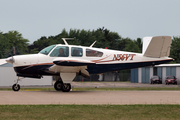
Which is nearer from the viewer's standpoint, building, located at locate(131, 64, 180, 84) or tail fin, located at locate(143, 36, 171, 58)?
tail fin, located at locate(143, 36, 171, 58)

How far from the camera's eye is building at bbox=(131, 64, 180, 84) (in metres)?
46.5

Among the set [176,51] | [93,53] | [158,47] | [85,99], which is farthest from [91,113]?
[176,51]

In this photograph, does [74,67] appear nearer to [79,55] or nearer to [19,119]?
[79,55]

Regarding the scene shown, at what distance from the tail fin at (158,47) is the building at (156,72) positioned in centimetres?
2832

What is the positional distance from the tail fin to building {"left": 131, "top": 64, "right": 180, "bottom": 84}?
2832 centimetres

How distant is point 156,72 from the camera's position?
52938 mm

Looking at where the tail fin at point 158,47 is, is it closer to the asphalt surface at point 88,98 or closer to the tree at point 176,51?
the asphalt surface at point 88,98

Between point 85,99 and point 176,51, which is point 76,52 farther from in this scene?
point 176,51

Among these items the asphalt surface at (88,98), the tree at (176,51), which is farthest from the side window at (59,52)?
the tree at (176,51)

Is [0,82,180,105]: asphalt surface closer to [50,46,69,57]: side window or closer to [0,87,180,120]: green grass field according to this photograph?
[0,87,180,120]: green grass field

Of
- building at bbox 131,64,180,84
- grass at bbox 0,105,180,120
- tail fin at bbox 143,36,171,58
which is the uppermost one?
tail fin at bbox 143,36,171,58

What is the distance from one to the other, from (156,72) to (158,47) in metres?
35.6

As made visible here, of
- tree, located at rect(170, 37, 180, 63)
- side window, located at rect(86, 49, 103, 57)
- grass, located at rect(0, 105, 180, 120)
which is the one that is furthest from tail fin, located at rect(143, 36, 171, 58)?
tree, located at rect(170, 37, 180, 63)

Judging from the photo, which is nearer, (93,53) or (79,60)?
(79,60)
